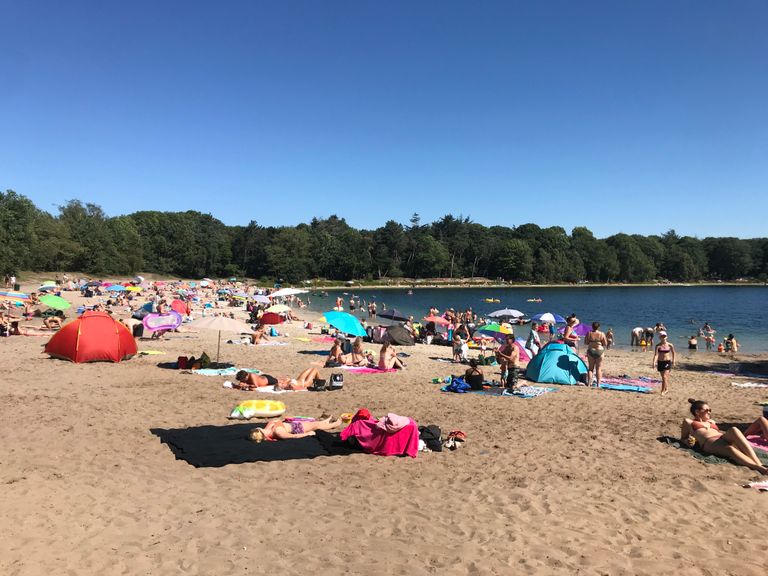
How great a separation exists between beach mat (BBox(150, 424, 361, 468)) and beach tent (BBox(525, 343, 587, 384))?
7.26 meters

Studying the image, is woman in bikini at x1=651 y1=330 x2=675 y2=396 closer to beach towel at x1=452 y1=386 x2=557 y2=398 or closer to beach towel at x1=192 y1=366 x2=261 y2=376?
beach towel at x1=452 y1=386 x2=557 y2=398

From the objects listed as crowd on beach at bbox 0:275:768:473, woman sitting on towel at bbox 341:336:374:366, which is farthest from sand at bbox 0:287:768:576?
woman sitting on towel at bbox 341:336:374:366

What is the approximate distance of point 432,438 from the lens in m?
7.59

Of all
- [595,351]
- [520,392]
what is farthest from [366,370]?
[595,351]

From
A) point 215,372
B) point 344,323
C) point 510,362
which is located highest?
point 344,323

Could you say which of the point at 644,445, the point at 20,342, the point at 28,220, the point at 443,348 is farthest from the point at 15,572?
the point at 28,220

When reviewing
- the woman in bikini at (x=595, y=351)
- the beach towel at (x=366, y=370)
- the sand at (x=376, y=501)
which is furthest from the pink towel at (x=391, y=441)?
the woman in bikini at (x=595, y=351)

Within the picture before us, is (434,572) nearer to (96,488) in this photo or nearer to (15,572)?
(15,572)

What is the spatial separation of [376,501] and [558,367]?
8.93 metres

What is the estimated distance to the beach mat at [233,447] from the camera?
6.82 metres

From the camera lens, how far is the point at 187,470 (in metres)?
6.40

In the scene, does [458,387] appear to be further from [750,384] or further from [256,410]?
[750,384]

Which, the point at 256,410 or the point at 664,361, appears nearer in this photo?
the point at 256,410

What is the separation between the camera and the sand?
4410 mm
